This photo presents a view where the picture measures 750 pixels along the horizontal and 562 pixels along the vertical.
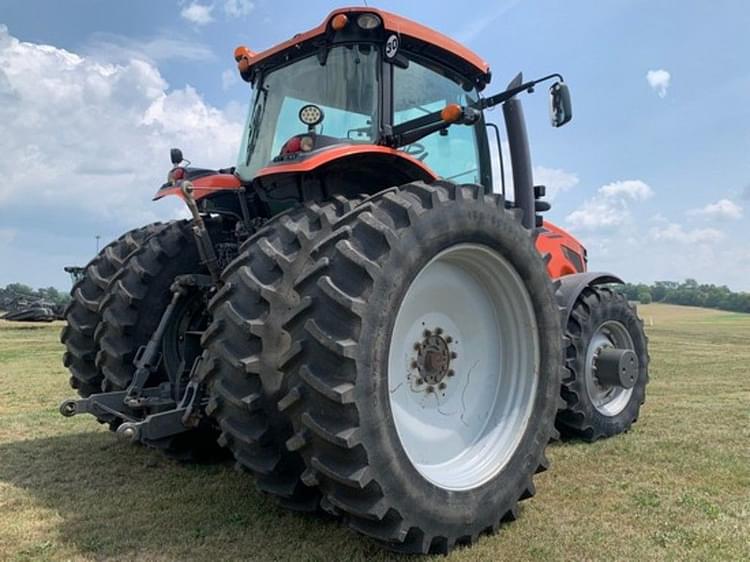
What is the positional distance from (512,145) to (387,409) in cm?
305

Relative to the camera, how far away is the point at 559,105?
14.6 ft

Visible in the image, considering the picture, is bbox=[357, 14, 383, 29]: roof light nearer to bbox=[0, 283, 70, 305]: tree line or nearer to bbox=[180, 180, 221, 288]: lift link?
bbox=[180, 180, 221, 288]: lift link

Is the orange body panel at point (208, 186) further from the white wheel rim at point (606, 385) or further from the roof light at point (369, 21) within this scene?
the white wheel rim at point (606, 385)

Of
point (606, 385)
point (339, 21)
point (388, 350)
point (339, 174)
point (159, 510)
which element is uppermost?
point (339, 21)

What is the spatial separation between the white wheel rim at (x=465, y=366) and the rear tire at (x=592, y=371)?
1725 mm

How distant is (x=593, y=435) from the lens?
542 cm

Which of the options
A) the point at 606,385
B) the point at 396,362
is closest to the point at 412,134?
the point at 396,362

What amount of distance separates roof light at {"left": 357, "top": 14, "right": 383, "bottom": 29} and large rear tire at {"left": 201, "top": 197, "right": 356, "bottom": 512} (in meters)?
1.56

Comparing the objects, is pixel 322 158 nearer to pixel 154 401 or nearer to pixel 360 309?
pixel 360 309

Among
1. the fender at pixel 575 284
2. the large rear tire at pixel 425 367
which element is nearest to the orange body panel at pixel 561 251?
the fender at pixel 575 284

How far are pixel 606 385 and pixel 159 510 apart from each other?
385 centimetres

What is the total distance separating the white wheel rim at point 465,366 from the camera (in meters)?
3.37

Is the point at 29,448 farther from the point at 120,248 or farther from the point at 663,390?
the point at 663,390

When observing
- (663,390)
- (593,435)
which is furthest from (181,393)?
(663,390)
